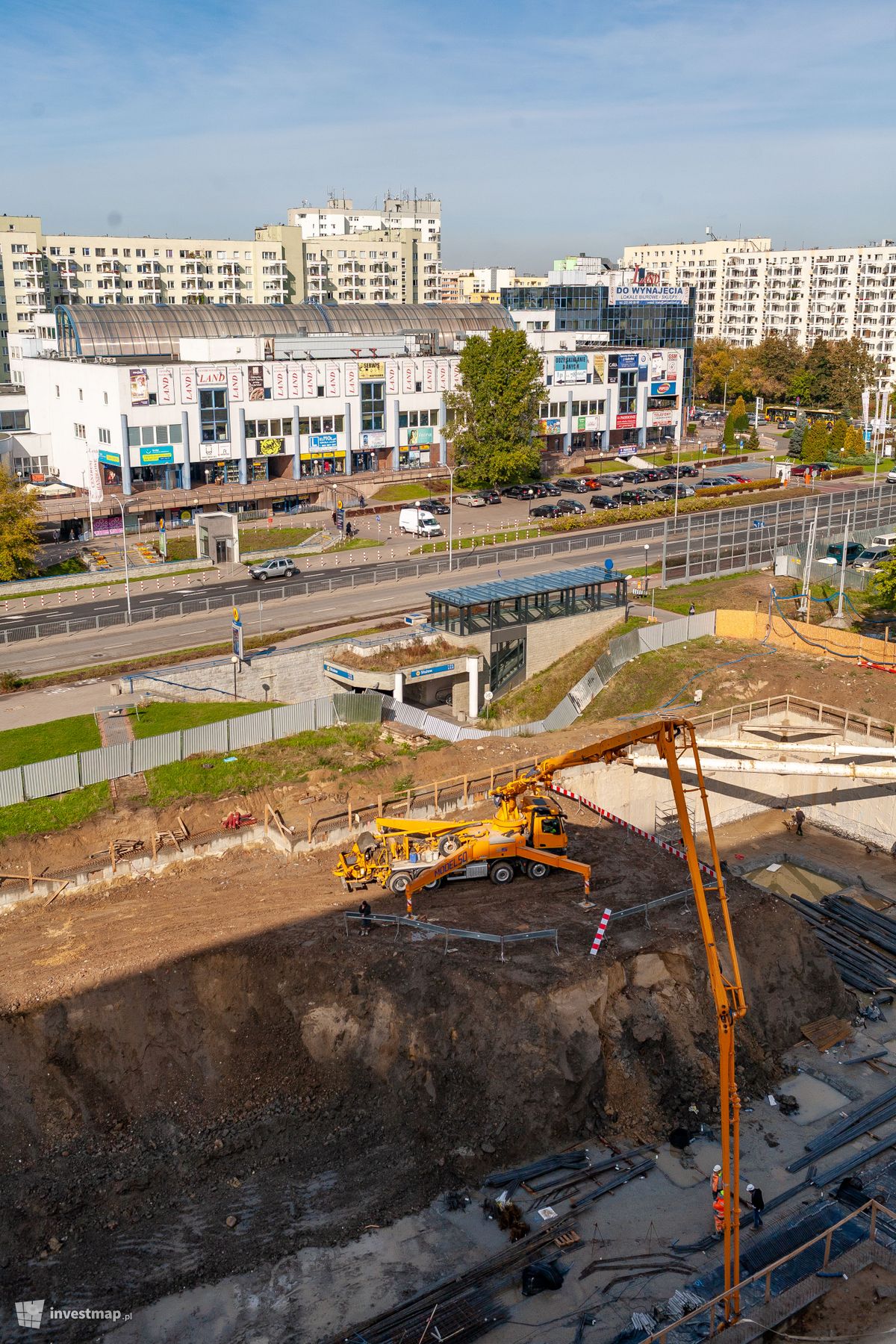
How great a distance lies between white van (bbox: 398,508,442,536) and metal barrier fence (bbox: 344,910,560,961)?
42835 millimetres

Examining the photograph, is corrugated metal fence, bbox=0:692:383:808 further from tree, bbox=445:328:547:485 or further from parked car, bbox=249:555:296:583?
tree, bbox=445:328:547:485

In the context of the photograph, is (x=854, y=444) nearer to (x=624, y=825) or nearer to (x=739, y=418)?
(x=739, y=418)

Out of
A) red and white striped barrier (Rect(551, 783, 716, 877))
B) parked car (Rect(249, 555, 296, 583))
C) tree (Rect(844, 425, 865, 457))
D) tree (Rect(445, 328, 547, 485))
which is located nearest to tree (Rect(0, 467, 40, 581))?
parked car (Rect(249, 555, 296, 583))

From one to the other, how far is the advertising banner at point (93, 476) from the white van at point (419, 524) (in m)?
18.8

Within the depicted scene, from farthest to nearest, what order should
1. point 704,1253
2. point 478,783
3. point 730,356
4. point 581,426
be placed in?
1. point 730,356
2. point 581,426
3. point 478,783
4. point 704,1253

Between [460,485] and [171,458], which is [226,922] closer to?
[171,458]

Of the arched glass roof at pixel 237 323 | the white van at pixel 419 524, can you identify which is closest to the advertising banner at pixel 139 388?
the arched glass roof at pixel 237 323

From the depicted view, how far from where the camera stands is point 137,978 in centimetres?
2591

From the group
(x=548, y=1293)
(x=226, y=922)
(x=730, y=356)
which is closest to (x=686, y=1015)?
(x=548, y=1293)

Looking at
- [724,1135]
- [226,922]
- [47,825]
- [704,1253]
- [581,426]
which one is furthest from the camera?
[581,426]

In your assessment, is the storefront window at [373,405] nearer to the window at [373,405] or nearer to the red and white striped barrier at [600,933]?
the window at [373,405]

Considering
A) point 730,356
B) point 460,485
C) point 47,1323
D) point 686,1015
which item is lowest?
point 47,1323

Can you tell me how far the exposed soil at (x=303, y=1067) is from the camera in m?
22.6

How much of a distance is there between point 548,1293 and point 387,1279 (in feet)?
9.56
